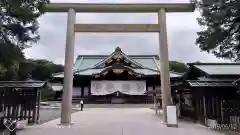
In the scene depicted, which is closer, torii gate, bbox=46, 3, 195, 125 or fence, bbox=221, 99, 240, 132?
fence, bbox=221, 99, 240, 132

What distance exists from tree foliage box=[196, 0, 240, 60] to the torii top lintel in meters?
1.79

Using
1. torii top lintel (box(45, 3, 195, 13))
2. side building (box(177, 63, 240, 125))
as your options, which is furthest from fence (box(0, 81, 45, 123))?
side building (box(177, 63, 240, 125))

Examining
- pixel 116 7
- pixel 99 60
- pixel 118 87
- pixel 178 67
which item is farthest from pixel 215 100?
pixel 178 67

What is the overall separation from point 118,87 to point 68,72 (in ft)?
56.0

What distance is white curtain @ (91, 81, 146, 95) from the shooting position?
91.3ft

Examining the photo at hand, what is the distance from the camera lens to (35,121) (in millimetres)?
11695

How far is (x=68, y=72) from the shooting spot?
11344mm

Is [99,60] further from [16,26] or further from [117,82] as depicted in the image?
[16,26]

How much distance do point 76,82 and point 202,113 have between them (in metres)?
20.0

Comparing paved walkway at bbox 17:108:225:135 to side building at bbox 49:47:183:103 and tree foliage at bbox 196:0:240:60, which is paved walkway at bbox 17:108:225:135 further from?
side building at bbox 49:47:183:103

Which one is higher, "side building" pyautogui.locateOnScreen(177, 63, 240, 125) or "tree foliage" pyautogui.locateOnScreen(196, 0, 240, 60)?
"tree foliage" pyautogui.locateOnScreen(196, 0, 240, 60)

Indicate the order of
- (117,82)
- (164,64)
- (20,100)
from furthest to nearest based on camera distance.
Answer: (117,82)
(164,64)
(20,100)

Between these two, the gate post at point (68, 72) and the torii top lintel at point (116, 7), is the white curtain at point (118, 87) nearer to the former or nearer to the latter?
the gate post at point (68, 72)

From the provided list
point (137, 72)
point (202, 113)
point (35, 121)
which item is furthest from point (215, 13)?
point (137, 72)
